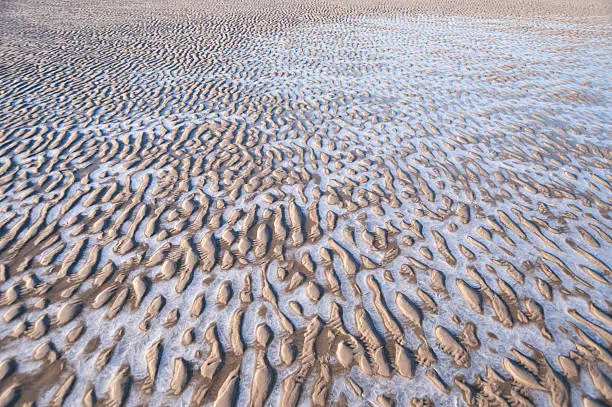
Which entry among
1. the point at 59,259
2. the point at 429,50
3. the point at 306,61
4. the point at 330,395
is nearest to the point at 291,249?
the point at 330,395

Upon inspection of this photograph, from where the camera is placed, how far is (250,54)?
14.3 m

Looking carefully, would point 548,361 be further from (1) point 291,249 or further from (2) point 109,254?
(2) point 109,254

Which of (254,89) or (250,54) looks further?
(250,54)

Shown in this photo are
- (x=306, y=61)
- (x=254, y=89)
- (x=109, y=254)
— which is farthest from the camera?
(x=306, y=61)

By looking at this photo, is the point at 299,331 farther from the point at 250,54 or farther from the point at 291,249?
the point at 250,54

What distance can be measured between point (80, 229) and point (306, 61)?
34.8 feet

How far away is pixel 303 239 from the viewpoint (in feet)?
17.2

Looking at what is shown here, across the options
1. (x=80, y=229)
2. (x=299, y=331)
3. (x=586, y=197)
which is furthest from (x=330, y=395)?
(x=586, y=197)

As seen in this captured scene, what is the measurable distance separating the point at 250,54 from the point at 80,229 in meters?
11.1

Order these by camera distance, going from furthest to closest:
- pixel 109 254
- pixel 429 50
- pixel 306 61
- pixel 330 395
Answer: pixel 429 50, pixel 306 61, pixel 109 254, pixel 330 395

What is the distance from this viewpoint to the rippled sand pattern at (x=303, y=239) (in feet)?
11.5

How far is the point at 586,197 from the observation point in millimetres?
6191

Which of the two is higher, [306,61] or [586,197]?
[306,61]

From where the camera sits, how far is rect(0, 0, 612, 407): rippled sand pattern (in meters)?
3.50
